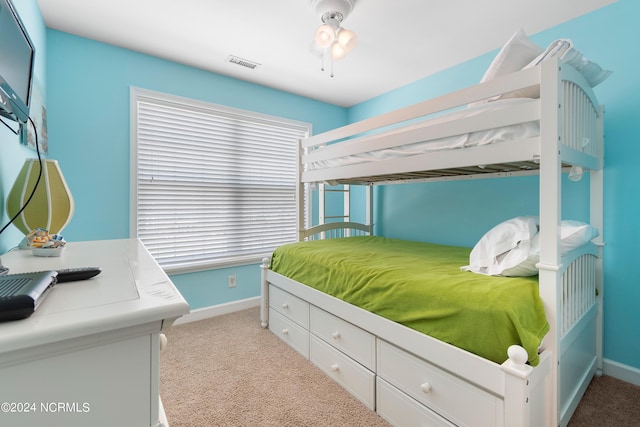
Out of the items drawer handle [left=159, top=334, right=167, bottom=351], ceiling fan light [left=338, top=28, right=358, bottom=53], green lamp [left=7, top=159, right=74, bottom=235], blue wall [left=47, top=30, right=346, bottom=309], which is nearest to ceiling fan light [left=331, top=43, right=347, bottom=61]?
ceiling fan light [left=338, top=28, right=358, bottom=53]

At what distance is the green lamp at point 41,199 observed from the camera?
4.00 feet

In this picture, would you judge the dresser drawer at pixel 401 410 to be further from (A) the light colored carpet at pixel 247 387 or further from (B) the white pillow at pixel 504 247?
(B) the white pillow at pixel 504 247

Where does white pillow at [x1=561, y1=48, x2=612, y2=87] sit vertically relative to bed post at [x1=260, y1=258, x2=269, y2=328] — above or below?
above

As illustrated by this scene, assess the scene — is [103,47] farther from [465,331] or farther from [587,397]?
[587,397]

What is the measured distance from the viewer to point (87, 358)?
0.54m

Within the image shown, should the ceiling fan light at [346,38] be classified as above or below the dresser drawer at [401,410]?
above

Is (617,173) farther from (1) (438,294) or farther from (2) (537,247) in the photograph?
(1) (438,294)

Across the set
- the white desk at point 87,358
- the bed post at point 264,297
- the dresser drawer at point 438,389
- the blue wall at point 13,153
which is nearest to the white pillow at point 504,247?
the dresser drawer at point 438,389

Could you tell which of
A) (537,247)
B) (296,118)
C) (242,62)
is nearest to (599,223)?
(537,247)

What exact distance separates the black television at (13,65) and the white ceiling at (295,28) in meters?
1.05

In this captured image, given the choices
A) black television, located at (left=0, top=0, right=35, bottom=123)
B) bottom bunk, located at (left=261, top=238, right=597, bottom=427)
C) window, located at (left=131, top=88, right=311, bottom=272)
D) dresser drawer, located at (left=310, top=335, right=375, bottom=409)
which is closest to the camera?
black television, located at (left=0, top=0, right=35, bottom=123)

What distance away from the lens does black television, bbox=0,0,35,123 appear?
2.91 feet

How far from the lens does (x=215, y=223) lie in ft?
9.43

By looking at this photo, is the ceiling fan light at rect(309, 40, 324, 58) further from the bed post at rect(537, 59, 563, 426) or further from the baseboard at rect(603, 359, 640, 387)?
the baseboard at rect(603, 359, 640, 387)
